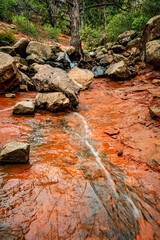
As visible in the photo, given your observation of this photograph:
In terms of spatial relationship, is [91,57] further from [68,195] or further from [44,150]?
[68,195]

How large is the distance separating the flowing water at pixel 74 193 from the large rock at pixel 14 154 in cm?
10

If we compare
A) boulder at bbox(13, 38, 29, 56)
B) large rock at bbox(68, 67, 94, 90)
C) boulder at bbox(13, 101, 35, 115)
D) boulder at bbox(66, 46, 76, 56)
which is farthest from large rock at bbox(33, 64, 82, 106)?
boulder at bbox(66, 46, 76, 56)

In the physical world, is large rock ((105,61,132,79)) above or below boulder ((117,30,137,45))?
below

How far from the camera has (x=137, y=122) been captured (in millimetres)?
3664

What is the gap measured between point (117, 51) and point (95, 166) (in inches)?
413

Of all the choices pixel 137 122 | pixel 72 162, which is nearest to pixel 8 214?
pixel 72 162

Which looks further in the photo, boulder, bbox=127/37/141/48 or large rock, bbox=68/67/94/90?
boulder, bbox=127/37/141/48

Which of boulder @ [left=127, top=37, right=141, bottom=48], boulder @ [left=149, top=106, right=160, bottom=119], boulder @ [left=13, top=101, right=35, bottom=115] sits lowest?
boulder @ [left=13, top=101, right=35, bottom=115]

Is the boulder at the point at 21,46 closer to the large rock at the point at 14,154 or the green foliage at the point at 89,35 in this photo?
the green foliage at the point at 89,35

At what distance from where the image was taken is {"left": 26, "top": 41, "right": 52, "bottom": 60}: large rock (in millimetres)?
9166

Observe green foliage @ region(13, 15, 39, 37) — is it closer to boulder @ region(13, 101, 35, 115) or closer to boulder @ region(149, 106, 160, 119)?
boulder @ region(13, 101, 35, 115)

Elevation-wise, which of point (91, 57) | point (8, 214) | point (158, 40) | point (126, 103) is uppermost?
point (158, 40)

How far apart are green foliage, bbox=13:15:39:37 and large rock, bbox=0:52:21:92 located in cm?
787

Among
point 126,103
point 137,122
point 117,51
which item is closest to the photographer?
point 137,122
